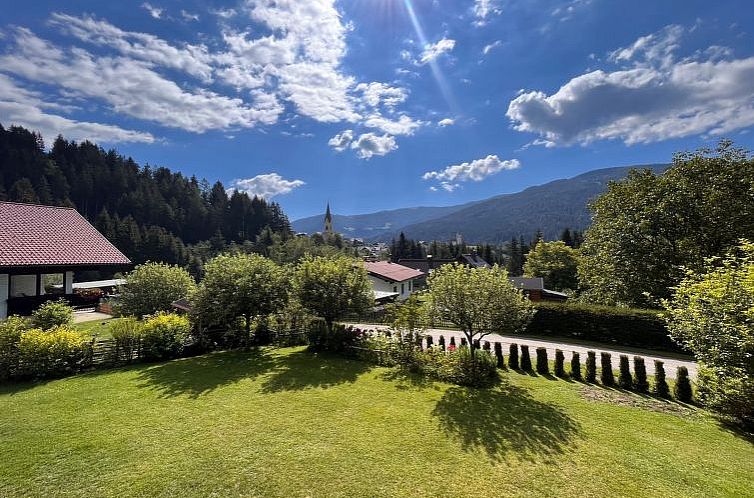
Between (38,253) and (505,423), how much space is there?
21.8 m

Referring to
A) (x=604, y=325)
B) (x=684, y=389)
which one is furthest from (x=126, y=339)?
(x=604, y=325)

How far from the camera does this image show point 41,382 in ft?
39.6

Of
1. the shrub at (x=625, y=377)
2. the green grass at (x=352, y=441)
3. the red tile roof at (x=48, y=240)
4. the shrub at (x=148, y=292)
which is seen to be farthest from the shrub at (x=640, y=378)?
the red tile roof at (x=48, y=240)

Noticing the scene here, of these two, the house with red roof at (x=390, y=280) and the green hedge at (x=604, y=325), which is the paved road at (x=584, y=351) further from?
the house with red roof at (x=390, y=280)

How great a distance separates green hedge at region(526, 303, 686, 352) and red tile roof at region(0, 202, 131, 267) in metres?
26.7

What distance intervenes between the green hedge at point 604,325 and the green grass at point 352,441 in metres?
11.6

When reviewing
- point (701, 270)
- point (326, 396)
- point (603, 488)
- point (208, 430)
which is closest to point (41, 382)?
point (208, 430)

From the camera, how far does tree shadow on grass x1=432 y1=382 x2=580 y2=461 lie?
778 centimetres

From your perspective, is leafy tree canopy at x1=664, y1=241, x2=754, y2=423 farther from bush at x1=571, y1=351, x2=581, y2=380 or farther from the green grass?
bush at x1=571, y1=351, x2=581, y2=380

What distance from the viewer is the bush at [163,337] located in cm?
1492

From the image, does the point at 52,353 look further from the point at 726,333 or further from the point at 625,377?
the point at 625,377

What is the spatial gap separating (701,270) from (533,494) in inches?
838

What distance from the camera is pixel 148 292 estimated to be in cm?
1970

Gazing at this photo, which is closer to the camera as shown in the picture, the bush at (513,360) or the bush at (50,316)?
the bush at (513,360)
